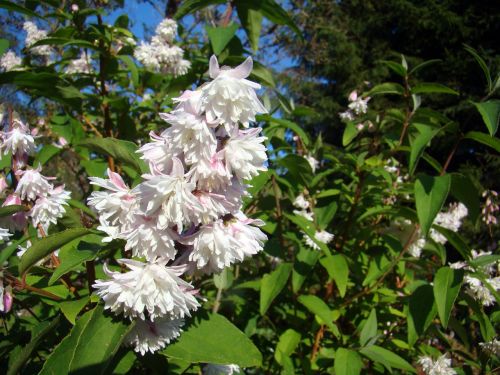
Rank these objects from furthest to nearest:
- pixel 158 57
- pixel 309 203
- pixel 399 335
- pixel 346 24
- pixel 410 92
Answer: pixel 346 24 → pixel 158 57 → pixel 309 203 → pixel 399 335 → pixel 410 92

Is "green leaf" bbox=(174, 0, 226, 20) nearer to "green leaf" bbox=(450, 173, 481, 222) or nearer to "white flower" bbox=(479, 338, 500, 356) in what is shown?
"green leaf" bbox=(450, 173, 481, 222)

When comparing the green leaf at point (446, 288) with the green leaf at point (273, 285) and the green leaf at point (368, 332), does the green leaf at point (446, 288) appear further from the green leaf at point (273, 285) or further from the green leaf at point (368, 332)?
the green leaf at point (273, 285)

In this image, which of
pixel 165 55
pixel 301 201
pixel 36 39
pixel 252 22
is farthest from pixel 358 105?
pixel 36 39

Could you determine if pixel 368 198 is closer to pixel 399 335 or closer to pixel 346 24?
pixel 399 335

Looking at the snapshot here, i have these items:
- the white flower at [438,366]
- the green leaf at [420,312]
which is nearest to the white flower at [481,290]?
the white flower at [438,366]

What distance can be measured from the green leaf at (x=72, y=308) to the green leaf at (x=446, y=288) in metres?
1.30

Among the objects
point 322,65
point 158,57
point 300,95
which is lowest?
point 158,57

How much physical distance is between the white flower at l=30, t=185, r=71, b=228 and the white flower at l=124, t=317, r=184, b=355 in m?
0.58

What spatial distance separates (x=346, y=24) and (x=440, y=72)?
12.8 ft

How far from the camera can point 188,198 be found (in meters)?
0.89

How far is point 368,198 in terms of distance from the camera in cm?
241

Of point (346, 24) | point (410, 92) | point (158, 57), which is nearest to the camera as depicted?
point (410, 92)

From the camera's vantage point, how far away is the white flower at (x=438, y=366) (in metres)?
2.23

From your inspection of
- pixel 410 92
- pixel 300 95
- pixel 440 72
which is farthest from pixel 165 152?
pixel 300 95
